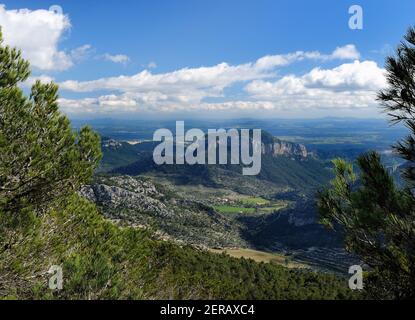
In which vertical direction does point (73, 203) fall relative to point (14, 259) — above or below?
above

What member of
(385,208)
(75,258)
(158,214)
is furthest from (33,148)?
(158,214)

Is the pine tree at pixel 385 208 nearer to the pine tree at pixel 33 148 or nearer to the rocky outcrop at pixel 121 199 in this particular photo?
the pine tree at pixel 33 148

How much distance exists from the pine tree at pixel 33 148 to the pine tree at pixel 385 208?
9877 millimetres

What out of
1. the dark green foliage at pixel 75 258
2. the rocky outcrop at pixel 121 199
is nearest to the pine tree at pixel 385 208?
the dark green foliage at pixel 75 258

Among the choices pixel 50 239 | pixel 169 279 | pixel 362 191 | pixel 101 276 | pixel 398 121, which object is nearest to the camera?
pixel 398 121

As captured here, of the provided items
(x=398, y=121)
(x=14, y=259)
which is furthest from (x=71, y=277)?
(x=398, y=121)

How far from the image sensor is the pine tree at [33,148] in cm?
1345

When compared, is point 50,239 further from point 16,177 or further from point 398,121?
point 398,121

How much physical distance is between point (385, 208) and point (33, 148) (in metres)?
11.9

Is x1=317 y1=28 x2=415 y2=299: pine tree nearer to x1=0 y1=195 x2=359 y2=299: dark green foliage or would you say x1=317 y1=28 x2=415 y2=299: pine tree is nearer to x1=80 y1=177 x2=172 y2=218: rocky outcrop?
x1=0 y1=195 x2=359 y2=299: dark green foliage

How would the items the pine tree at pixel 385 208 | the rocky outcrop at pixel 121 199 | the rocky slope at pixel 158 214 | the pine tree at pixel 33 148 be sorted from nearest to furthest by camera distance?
the pine tree at pixel 385 208 → the pine tree at pixel 33 148 → the rocky slope at pixel 158 214 → the rocky outcrop at pixel 121 199

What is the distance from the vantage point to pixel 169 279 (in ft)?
102

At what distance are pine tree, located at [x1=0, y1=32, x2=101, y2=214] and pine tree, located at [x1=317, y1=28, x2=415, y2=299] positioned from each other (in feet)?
32.4
